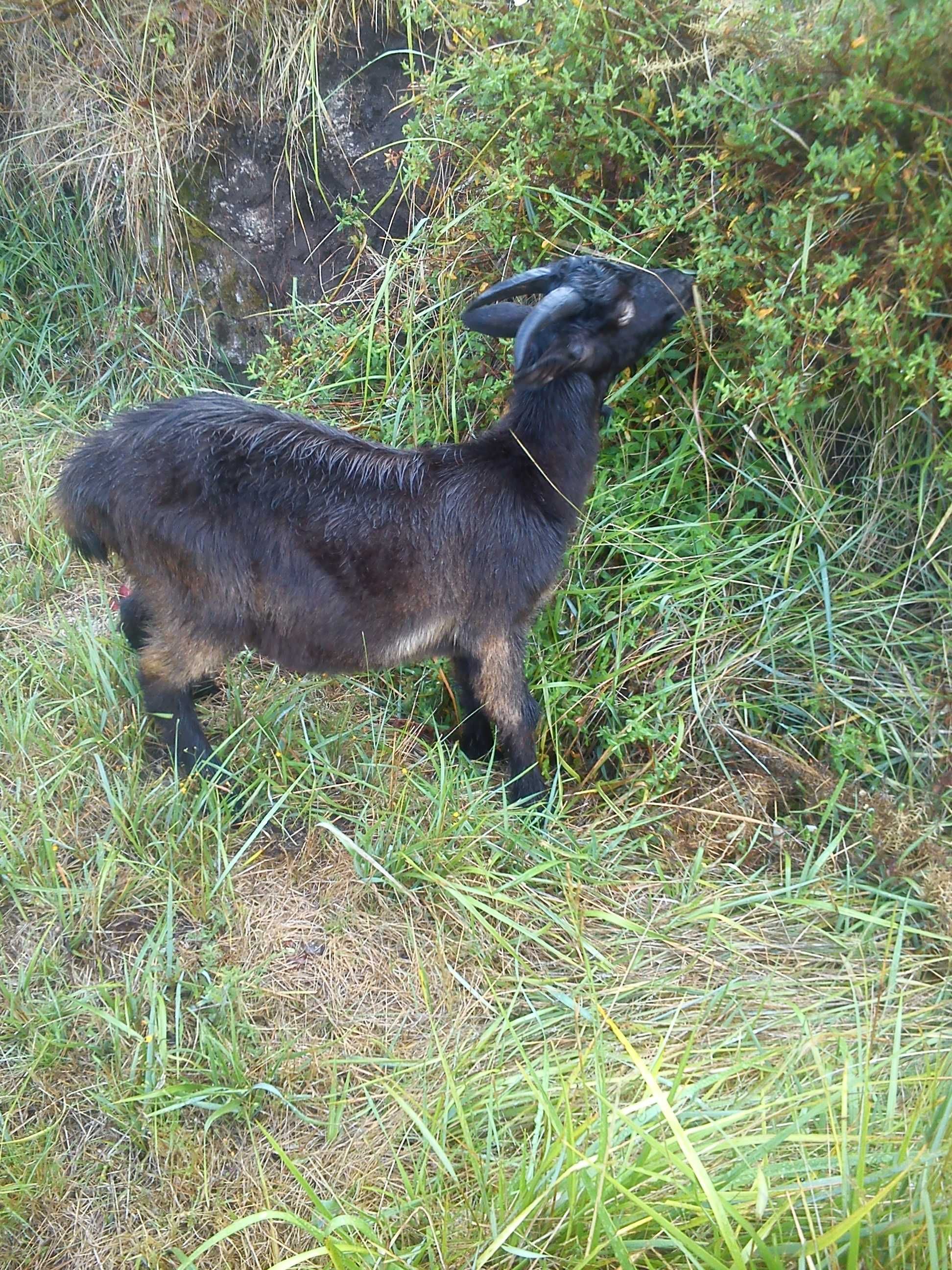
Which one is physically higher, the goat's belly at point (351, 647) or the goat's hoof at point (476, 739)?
the goat's belly at point (351, 647)

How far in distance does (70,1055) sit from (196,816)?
79 centimetres

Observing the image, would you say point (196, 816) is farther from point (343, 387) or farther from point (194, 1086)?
point (343, 387)

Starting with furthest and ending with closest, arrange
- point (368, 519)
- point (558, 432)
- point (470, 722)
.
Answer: point (470, 722) → point (558, 432) → point (368, 519)

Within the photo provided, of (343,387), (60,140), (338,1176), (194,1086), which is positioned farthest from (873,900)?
(60,140)

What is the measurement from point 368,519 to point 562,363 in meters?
0.86

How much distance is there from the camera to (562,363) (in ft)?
11.6

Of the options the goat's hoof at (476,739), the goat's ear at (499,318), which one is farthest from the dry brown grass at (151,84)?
the goat's hoof at (476,739)

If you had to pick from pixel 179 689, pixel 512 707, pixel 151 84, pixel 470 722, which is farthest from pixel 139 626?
pixel 151 84

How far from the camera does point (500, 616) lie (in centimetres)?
361

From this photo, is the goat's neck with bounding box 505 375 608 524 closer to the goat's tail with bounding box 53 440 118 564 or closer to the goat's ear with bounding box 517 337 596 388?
the goat's ear with bounding box 517 337 596 388

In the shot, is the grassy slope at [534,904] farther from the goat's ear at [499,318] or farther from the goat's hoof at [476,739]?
the goat's ear at [499,318]

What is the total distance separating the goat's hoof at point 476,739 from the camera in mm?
4000

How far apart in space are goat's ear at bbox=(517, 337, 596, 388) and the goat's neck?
0.16ft

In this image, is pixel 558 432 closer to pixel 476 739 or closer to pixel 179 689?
pixel 476 739
